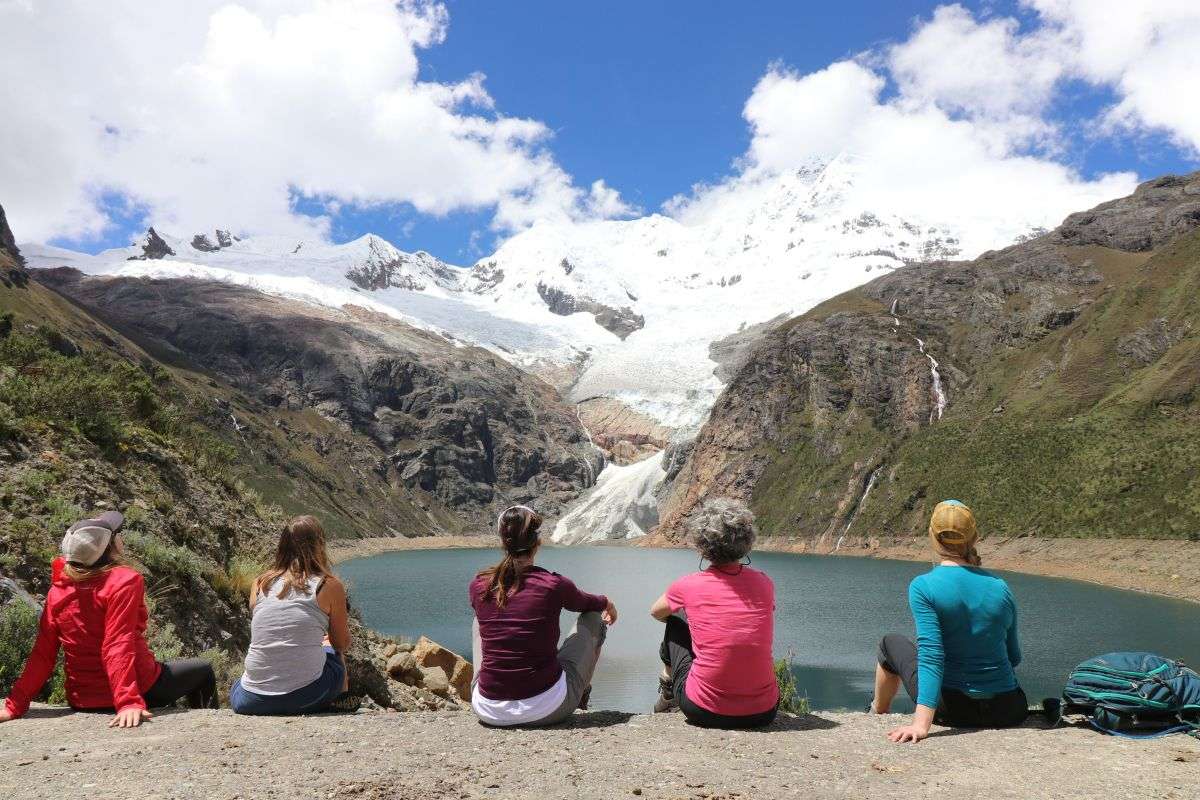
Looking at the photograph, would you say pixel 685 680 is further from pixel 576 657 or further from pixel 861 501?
pixel 861 501

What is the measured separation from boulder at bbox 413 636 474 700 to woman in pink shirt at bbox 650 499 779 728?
41.5 ft

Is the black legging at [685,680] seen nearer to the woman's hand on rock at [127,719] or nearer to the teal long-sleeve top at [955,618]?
the teal long-sleeve top at [955,618]

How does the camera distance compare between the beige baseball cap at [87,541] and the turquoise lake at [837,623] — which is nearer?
the beige baseball cap at [87,541]

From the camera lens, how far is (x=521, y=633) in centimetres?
708

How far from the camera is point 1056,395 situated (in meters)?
100

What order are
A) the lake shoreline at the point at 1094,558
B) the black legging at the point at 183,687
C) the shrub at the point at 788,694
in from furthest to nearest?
the lake shoreline at the point at 1094,558, the shrub at the point at 788,694, the black legging at the point at 183,687

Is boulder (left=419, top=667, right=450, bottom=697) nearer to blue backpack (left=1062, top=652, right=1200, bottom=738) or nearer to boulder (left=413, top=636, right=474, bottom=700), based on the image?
boulder (left=413, top=636, right=474, bottom=700)

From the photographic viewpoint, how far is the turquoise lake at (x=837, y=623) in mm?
31703

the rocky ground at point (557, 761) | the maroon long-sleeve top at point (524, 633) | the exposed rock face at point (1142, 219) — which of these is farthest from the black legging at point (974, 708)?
the exposed rock face at point (1142, 219)

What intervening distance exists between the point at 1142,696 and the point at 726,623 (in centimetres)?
344

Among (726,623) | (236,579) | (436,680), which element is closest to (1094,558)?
(436,680)

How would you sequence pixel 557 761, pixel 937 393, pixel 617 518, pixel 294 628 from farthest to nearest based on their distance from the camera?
pixel 617 518 < pixel 937 393 < pixel 294 628 < pixel 557 761

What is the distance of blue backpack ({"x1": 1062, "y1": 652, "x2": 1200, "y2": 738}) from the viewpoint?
22.3 feet

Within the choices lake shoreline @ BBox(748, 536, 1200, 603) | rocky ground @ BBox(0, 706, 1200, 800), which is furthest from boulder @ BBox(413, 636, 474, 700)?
lake shoreline @ BBox(748, 536, 1200, 603)
